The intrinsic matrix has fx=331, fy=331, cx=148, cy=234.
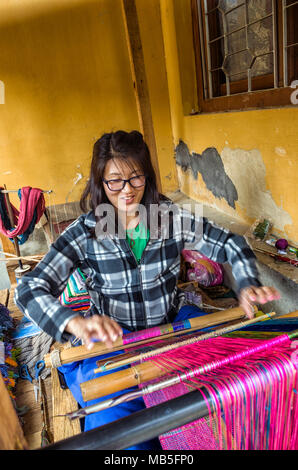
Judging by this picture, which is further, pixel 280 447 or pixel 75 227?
pixel 75 227

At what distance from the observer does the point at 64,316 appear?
1.14 meters

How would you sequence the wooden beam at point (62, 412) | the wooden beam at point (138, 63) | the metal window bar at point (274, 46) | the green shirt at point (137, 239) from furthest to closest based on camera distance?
the wooden beam at point (138, 63), the metal window bar at point (274, 46), the green shirt at point (137, 239), the wooden beam at point (62, 412)

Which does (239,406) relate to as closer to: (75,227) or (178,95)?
(75,227)

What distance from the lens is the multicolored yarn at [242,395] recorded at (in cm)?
68

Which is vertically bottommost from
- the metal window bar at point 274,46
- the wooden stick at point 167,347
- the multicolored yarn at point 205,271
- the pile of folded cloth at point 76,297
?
the multicolored yarn at point 205,271

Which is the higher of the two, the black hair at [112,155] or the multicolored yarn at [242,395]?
the black hair at [112,155]

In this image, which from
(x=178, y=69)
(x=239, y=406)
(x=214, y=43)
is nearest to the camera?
(x=239, y=406)

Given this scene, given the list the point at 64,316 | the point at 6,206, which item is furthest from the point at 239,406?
the point at 6,206

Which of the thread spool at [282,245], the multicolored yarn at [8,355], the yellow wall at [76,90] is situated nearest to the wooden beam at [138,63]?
the yellow wall at [76,90]

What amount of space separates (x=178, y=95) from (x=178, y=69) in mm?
280

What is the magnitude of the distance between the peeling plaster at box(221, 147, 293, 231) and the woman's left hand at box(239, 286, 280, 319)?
121 cm

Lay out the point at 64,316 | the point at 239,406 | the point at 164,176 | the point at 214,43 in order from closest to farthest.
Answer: the point at 239,406, the point at 64,316, the point at 214,43, the point at 164,176

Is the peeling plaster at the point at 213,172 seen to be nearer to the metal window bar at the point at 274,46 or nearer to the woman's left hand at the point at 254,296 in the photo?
the metal window bar at the point at 274,46

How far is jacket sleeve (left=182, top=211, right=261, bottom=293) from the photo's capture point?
139cm
